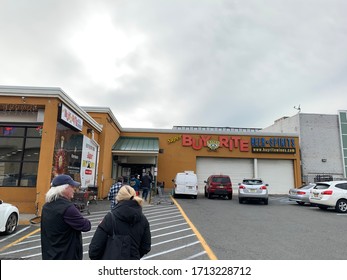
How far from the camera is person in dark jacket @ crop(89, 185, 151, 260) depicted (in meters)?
2.66

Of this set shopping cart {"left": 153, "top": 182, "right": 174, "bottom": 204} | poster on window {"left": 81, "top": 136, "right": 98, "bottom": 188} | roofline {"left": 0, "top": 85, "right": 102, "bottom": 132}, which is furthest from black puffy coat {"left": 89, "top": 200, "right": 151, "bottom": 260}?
shopping cart {"left": 153, "top": 182, "right": 174, "bottom": 204}

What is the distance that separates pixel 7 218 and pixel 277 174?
24.0m

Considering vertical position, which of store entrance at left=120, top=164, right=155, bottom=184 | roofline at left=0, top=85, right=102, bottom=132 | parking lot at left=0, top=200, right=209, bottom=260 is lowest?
parking lot at left=0, top=200, right=209, bottom=260

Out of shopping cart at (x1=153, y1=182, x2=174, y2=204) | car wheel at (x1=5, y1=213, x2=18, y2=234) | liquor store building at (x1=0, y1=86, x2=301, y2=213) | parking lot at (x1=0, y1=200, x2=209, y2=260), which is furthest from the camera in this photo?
shopping cart at (x1=153, y1=182, x2=174, y2=204)

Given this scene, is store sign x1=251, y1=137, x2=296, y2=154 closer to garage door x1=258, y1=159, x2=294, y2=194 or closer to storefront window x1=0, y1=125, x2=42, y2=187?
garage door x1=258, y1=159, x2=294, y2=194

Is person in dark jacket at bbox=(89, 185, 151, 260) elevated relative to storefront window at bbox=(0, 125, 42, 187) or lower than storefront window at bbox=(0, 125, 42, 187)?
lower

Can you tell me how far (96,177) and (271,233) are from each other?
12576mm

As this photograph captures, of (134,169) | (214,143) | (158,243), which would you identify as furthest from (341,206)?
(134,169)

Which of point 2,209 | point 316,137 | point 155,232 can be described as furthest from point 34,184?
point 316,137

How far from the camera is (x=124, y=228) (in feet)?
8.79

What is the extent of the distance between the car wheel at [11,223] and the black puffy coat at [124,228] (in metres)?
6.85

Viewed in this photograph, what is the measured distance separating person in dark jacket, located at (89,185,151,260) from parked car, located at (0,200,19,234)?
6.60 meters

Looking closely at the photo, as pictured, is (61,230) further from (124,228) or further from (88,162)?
(88,162)

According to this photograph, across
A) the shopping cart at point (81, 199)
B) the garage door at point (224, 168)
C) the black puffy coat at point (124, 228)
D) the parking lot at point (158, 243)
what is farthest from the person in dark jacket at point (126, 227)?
the garage door at point (224, 168)
